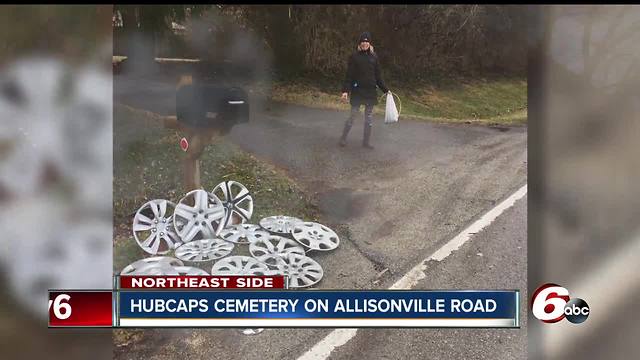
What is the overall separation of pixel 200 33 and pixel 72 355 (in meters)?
1.91

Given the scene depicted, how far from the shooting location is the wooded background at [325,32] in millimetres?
2541

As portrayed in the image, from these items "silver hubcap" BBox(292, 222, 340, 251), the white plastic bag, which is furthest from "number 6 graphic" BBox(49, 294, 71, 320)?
the white plastic bag

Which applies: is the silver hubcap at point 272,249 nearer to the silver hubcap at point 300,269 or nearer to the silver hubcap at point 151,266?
the silver hubcap at point 300,269

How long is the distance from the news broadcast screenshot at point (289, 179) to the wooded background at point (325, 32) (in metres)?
0.01

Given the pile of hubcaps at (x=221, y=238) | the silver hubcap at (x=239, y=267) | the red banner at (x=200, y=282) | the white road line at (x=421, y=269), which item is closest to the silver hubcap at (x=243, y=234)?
the pile of hubcaps at (x=221, y=238)

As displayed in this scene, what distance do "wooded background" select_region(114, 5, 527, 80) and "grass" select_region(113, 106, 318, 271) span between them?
0.42m

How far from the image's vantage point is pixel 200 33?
2.57m

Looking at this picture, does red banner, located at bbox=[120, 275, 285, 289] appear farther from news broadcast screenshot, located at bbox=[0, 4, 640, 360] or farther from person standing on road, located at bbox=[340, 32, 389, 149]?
person standing on road, located at bbox=[340, 32, 389, 149]

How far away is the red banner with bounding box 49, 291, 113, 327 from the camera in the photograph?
2561 millimetres

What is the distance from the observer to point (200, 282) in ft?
8.46

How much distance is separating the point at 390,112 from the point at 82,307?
2.00 metres

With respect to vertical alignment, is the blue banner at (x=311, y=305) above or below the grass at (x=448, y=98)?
below

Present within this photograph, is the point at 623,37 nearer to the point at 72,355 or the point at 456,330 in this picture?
the point at 456,330

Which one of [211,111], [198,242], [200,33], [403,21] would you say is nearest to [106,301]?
[198,242]
